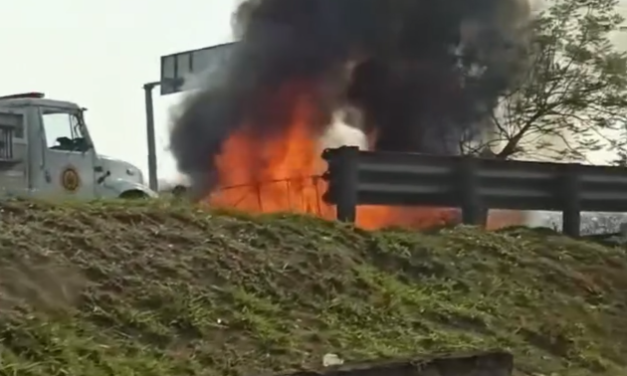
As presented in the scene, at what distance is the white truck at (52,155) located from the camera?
690 inches

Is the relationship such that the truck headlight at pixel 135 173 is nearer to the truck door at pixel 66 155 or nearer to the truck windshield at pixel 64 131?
the truck door at pixel 66 155

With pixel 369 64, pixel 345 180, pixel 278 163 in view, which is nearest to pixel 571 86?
pixel 369 64

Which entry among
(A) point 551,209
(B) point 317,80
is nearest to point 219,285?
(A) point 551,209

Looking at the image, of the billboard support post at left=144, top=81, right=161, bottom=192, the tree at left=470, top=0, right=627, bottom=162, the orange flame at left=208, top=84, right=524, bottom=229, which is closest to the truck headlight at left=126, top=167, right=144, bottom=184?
the orange flame at left=208, top=84, right=524, bottom=229

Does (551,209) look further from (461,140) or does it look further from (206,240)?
→ (461,140)

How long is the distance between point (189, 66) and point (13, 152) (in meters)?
8.17

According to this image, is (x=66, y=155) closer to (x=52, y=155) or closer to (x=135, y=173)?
(x=52, y=155)

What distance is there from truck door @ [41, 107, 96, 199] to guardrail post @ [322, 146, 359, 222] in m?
7.71

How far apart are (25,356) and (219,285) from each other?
184cm

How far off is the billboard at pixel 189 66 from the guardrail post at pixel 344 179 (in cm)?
1265

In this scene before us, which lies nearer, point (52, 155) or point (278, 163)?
point (52, 155)

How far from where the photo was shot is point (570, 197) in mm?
12570

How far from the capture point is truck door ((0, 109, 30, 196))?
1733 centimetres

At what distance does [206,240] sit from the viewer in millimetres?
8812
